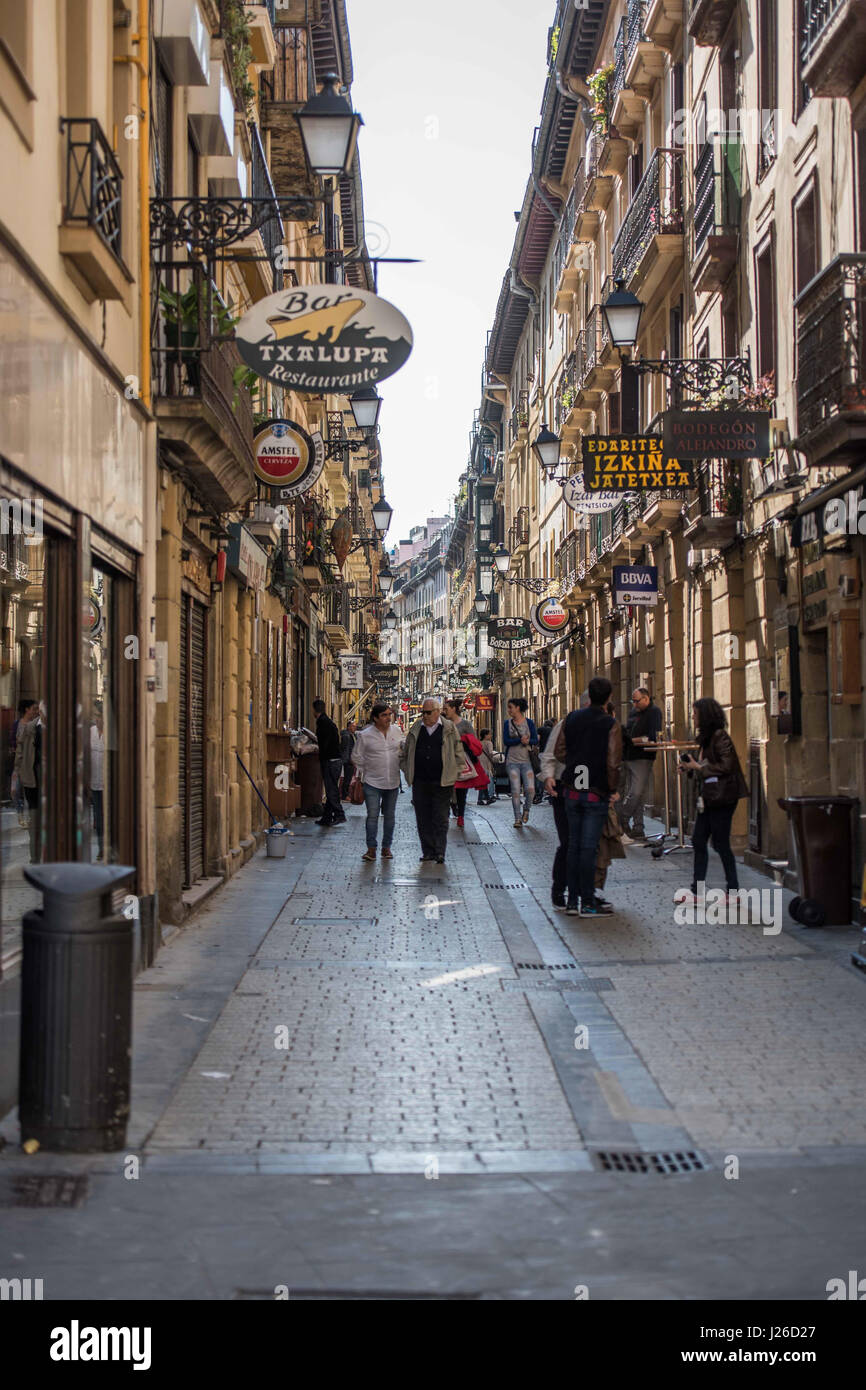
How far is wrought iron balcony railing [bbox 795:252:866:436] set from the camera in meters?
12.2

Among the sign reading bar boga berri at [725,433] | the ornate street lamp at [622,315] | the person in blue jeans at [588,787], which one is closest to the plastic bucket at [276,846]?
the person in blue jeans at [588,787]

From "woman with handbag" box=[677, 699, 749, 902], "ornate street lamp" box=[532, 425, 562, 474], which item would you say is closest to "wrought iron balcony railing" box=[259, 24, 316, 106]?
"ornate street lamp" box=[532, 425, 562, 474]

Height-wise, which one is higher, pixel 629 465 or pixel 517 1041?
pixel 629 465

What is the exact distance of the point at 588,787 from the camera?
42.8 feet

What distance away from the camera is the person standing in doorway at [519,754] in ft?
78.9

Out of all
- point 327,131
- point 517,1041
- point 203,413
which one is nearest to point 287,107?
→ point 327,131

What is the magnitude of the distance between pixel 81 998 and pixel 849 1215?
292 cm

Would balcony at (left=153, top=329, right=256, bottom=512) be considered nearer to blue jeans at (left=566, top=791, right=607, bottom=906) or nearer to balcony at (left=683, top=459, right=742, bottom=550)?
blue jeans at (left=566, top=791, right=607, bottom=906)

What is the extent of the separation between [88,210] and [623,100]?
2072cm

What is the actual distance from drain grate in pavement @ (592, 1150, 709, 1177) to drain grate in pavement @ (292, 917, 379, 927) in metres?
6.66

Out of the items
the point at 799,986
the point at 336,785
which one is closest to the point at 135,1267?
the point at 799,986

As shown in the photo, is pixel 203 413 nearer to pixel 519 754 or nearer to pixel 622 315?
pixel 622 315

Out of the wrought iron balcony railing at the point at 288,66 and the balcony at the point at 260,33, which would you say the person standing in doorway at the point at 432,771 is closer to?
the balcony at the point at 260,33

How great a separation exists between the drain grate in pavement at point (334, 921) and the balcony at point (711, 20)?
1248 centimetres
